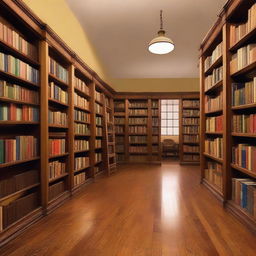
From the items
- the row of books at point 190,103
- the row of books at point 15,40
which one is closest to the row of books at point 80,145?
the row of books at point 15,40

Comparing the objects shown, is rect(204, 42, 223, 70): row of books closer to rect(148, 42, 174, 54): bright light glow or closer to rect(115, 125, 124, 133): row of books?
rect(148, 42, 174, 54): bright light glow

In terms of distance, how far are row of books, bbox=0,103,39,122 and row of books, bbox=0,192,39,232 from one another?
0.91 metres

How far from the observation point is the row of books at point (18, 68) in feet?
7.77

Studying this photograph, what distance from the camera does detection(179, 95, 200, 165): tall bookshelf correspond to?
7957 mm

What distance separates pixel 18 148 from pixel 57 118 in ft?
3.57

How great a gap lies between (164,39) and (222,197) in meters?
3.04

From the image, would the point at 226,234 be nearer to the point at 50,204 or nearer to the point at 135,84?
the point at 50,204

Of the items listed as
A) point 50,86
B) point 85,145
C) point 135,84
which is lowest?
point 85,145

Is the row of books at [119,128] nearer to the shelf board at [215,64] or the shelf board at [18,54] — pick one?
the shelf board at [215,64]

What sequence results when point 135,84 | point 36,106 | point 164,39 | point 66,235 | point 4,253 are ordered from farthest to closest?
point 135,84, point 164,39, point 36,106, point 66,235, point 4,253

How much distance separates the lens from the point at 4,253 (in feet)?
6.64

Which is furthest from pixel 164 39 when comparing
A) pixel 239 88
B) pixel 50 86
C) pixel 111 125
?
pixel 111 125

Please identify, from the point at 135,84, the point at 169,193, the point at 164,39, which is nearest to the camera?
the point at 169,193

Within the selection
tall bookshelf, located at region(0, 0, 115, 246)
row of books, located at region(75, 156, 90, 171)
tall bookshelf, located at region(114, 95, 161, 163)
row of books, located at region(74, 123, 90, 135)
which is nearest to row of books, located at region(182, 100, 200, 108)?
tall bookshelf, located at region(114, 95, 161, 163)
